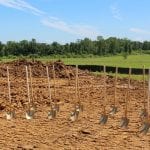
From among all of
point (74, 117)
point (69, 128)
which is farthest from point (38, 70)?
point (69, 128)

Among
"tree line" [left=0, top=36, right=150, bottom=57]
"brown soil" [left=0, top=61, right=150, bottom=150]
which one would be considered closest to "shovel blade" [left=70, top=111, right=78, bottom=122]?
"brown soil" [left=0, top=61, right=150, bottom=150]

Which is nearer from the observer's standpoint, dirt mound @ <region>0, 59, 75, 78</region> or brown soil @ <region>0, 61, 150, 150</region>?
brown soil @ <region>0, 61, 150, 150</region>

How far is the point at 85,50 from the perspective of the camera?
89625mm

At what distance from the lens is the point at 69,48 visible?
87875mm

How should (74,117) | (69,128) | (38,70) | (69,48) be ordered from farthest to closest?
(69,48) < (38,70) < (74,117) < (69,128)

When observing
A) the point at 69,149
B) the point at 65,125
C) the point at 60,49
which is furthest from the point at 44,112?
the point at 60,49

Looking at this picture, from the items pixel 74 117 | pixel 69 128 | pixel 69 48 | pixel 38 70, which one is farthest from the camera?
pixel 69 48

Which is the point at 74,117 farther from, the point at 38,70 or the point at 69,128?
the point at 38,70

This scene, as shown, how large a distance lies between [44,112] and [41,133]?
9.45 ft

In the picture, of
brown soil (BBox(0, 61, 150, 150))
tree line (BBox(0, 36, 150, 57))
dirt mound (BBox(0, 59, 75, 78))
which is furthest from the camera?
tree line (BBox(0, 36, 150, 57))

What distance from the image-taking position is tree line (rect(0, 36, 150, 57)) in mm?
84000

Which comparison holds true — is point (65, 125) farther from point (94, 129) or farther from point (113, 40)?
point (113, 40)

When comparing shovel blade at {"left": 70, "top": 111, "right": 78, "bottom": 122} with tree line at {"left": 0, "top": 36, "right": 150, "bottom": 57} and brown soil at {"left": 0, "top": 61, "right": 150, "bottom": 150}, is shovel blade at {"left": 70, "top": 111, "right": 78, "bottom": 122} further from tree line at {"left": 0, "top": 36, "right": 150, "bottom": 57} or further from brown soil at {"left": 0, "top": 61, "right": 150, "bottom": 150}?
tree line at {"left": 0, "top": 36, "right": 150, "bottom": 57}

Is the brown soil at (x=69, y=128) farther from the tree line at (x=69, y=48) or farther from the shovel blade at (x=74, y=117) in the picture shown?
the tree line at (x=69, y=48)
